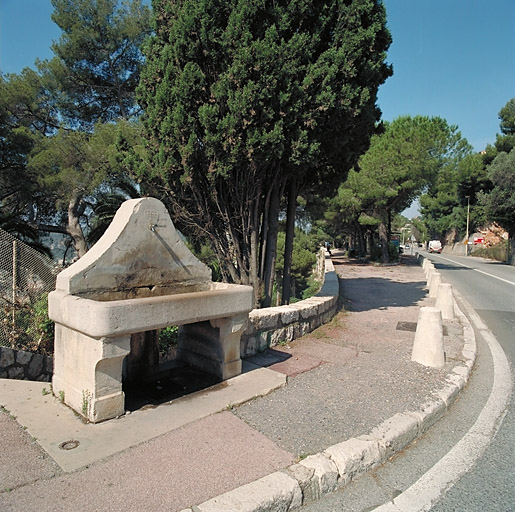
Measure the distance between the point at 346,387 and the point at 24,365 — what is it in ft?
15.4

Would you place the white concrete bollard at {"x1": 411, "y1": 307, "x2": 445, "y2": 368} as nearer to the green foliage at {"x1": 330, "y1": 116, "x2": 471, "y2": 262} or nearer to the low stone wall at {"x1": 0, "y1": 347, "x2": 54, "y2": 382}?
the low stone wall at {"x1": 0, "y1": 347, "x2": 54, "y2": 382}

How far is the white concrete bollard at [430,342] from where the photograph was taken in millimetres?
5309

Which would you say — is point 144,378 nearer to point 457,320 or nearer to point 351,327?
point 351,327

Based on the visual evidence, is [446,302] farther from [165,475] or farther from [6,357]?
[6,357]

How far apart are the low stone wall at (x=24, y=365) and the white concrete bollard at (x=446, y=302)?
7.74 meters

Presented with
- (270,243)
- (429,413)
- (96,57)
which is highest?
(96,57)

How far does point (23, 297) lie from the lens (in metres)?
6.06

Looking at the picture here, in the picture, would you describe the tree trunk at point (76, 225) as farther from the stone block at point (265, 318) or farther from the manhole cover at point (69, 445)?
the manhole cover at point (69, 445)

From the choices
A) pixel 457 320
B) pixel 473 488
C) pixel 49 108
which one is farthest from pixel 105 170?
pixel 473 488

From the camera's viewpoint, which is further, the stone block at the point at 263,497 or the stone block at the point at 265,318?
the stone block at the point at 265,318

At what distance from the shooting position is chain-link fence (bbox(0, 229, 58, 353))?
5.84 m

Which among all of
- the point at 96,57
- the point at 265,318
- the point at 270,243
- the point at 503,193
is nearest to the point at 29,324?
the point at 265,318

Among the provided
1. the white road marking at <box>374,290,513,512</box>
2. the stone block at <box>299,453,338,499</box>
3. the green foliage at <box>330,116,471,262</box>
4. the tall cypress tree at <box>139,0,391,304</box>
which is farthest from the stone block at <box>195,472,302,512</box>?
the green foliage at <box>330,116,471,262</box>

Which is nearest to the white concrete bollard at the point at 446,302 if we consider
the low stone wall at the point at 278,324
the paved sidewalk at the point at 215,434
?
the low stone wall at the point at 278,324
